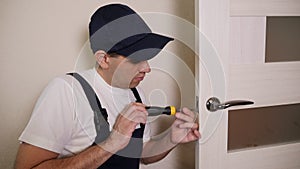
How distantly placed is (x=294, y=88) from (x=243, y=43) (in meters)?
0.29

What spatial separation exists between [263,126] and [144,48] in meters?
0.61

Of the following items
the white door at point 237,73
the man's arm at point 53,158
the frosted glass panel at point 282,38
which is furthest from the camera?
the frosted glass panel at point 282,38

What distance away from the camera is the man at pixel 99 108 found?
26.2 inches

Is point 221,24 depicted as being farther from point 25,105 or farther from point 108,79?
point 25,105

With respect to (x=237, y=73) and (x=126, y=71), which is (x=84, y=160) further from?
(x=237, y=73)

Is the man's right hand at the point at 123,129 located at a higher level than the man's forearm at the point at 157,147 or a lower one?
higher

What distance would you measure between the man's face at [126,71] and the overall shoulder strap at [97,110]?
0.08 metres

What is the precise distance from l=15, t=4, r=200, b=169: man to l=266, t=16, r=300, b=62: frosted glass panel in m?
0.42

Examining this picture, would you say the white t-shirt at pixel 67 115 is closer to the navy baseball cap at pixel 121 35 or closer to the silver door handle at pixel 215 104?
the navy baseball cap at pixel 121 35

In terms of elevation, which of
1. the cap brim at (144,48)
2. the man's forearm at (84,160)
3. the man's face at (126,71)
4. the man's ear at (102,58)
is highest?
the cap brim at (144,48)

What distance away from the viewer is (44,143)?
66 cm

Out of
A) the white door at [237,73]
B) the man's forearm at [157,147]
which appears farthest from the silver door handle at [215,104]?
the man's forearm at [157,147]

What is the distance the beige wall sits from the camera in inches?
33.7

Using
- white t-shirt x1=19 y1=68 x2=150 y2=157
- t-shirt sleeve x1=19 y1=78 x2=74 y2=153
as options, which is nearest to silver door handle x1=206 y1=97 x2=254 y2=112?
white t-shirt x1=19 y1=68 x2=150 y2=157
